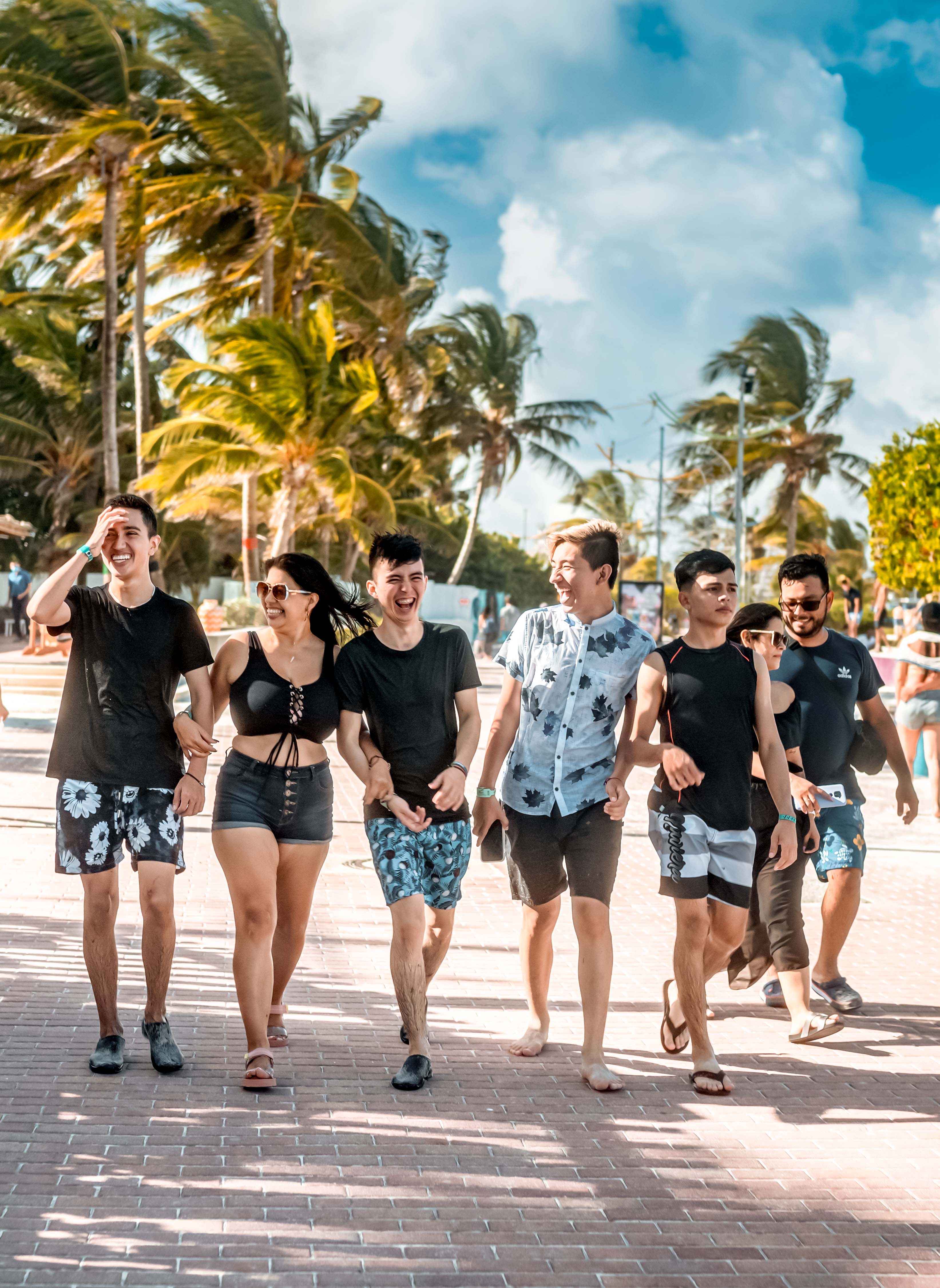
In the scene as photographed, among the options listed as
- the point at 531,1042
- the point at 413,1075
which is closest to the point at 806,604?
the point at 531,1042

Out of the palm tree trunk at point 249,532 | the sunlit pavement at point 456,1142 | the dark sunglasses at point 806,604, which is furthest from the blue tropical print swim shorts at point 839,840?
the palm tree trunk at point 249,532

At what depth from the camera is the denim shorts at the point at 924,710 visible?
33.0 ft

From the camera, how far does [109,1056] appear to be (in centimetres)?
461

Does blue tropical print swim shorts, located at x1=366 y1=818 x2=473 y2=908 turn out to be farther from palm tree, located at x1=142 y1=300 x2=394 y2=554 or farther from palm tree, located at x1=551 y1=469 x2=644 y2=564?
palm tree, located at x1=551 y1=469 x2=644 y2=564

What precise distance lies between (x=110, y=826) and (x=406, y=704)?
115 cm

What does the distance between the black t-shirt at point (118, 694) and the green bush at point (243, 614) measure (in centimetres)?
2003

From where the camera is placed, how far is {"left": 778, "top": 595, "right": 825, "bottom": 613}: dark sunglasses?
558 cm

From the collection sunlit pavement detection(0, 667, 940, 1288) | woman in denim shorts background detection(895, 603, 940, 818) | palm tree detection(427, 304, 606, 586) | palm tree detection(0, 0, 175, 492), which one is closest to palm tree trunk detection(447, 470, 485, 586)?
palm tree detection(427, 304, 606, 586)

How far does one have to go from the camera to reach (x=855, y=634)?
117 ft

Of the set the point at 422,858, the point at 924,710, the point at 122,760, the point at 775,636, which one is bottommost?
the point at 422,858

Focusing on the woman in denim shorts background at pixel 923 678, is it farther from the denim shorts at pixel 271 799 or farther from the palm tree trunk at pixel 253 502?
the palm tree trunk at pixel 253 502

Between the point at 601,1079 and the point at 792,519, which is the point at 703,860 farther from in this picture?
the point at 792,519

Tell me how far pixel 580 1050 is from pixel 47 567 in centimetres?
3603

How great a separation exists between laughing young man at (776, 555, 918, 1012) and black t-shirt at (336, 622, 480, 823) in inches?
66.0
